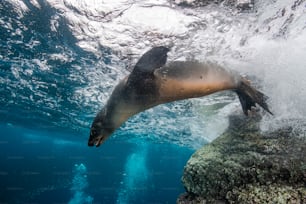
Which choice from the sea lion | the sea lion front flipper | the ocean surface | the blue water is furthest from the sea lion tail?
the blue water

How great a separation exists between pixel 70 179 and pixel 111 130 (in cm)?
7912

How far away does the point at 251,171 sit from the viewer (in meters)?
4.56

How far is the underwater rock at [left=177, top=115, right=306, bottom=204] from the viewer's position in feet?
13.9

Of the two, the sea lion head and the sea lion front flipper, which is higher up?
the sea lion front flipper

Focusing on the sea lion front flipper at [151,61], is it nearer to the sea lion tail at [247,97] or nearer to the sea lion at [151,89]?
the sea lion at [151,89]

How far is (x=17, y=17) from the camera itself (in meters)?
7.78

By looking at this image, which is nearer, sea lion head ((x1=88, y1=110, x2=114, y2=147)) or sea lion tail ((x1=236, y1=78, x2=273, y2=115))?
sea lion head ((x1=88, y1=110, x2=114, y2=147))

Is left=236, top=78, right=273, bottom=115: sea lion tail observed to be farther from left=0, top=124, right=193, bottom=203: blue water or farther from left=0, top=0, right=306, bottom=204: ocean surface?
left=0, top=124, right=193, bottom=203: blue water

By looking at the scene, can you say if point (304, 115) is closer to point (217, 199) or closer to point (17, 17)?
point (217, 199)

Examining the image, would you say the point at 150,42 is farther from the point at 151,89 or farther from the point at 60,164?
the point at 60,164

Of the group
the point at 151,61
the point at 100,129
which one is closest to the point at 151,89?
the point at 151,61

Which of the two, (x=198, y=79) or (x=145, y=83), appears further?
(x=198, y=79)

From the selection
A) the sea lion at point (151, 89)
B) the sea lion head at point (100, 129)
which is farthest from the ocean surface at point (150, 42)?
the sea lion head at point (100, 129)

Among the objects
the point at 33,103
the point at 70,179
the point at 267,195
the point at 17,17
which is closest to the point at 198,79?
the point at 267,195
